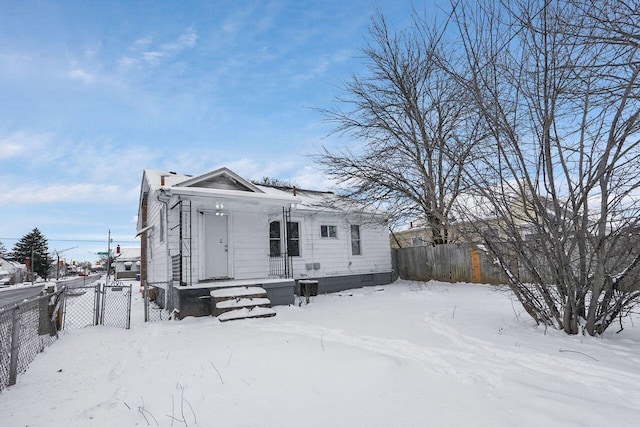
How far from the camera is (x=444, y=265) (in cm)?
1480

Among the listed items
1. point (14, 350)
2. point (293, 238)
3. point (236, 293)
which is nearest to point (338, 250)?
point (293, 238)

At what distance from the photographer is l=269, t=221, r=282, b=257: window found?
465 inches

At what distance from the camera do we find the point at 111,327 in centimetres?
727

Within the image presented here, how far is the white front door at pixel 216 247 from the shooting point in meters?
10.0

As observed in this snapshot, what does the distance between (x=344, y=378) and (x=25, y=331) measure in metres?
5.19

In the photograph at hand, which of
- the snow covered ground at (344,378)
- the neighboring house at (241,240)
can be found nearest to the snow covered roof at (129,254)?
the neighboring house at (241,240)

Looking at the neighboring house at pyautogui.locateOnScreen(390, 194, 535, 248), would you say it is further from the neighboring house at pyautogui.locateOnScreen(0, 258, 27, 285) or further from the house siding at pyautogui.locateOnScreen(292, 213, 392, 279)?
the neighboring house at pyautogui.locateOnScreen(0, 258, 27, 285)

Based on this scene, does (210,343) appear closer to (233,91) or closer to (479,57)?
(479,57)

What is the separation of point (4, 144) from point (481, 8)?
21.2 metres

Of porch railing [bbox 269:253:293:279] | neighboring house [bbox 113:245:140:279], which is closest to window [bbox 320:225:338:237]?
porch railing [bbox 269:253:293:279]

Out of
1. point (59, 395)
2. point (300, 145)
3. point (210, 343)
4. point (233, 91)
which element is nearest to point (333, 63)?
point (300, 145)

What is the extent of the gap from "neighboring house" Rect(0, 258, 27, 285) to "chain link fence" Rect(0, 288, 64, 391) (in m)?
43.2

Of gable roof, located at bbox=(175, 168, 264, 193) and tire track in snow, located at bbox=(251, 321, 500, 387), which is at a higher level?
gable roof, located at bbox=(175, 168, 264, 193)

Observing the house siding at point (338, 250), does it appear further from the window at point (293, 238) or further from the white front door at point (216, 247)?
the white front door at point (216, 247)
